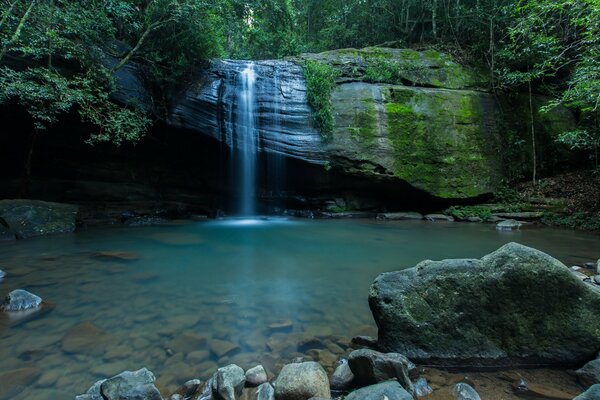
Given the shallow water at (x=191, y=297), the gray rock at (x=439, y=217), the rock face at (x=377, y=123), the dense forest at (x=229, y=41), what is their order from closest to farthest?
the shallow water at (x=191, y=297) < the dense forest at (x=229, y=41) < the rock face at (x=377, y=123) < the gray rock at (x=439, y=217)

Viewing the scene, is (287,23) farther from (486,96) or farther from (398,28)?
(486,96)

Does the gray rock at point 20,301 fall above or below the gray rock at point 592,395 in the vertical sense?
below

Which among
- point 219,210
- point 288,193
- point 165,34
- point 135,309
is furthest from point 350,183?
point 135,309

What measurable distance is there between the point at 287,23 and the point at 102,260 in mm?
16059

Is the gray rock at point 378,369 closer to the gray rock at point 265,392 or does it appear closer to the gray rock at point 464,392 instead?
the gray rock at point 464,392

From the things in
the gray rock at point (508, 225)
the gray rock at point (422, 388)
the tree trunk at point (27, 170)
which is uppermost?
the tree trunk at point (27, 170)

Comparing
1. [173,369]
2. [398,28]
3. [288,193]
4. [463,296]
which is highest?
[398,28]

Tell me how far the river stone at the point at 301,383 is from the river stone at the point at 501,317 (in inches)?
27.7

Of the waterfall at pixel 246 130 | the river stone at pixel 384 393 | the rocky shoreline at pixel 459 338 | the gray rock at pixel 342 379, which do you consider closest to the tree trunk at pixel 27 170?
the waterfall at pixel 246 130

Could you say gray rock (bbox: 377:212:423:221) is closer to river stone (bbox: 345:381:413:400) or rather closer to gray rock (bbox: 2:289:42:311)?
river stone (bbox: 345:381:413:400)

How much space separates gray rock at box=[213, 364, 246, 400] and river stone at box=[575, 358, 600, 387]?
7.68 feet

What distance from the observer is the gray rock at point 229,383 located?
2070 mm

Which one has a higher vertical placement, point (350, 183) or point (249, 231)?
point (350, 183)

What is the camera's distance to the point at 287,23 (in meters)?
17.3
